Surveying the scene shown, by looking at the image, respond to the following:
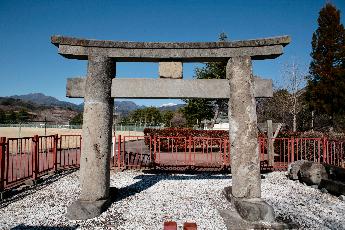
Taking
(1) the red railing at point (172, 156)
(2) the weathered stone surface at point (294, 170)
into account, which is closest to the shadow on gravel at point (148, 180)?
(1) the red railing at point (172, 156)

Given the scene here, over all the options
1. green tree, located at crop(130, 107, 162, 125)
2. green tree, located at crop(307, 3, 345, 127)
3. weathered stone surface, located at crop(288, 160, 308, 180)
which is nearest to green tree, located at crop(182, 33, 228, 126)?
green tree, located at crop(307, 3, 345, 127)

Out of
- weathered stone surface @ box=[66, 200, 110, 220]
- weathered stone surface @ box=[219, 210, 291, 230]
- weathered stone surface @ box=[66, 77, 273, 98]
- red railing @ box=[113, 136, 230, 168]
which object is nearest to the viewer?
weathered stone surface @ box=[219, 210, 291, 230]

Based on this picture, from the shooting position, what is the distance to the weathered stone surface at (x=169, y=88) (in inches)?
230

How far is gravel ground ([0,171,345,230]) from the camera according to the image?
5.11 metres

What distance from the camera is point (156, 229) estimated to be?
478cm

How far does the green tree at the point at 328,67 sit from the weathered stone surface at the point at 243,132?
25.4m

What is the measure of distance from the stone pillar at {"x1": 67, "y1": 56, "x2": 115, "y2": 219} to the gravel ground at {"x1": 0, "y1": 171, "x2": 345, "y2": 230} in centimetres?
51

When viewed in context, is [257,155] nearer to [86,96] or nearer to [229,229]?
[229,229]

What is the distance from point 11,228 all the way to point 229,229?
3819mm

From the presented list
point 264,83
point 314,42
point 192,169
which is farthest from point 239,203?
point 314,42

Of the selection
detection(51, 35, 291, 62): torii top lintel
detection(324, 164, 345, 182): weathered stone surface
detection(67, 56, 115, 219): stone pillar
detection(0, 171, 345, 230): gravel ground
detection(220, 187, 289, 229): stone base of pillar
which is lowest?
detection(0, 171, 345, 230): gravel ground

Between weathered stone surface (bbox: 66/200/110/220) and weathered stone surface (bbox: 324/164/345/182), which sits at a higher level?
weathered stone surface (bbox: 324/164/345/182)

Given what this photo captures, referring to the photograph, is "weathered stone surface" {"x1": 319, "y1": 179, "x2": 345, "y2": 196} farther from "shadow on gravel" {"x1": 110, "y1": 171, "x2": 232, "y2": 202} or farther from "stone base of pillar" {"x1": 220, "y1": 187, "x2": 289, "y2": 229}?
"stone base of pillar" {"x1": 220, "y1": 187, "x2": 289, "y2": 229}

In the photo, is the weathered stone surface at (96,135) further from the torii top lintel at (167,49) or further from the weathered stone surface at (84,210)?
the torii top lintel at (167,49)
